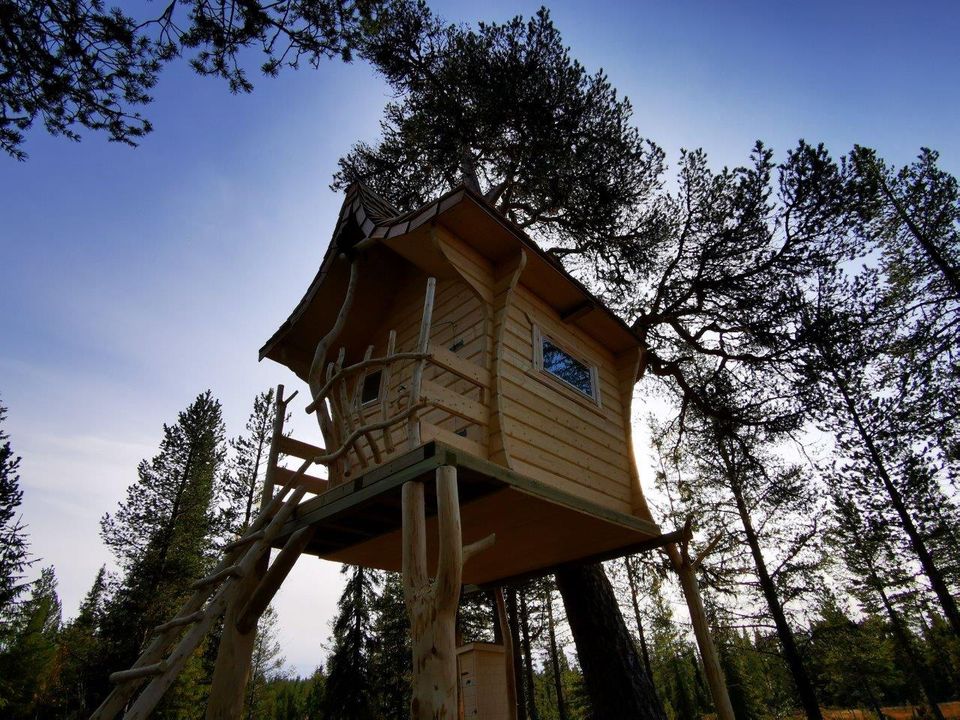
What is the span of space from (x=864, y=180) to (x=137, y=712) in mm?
12572

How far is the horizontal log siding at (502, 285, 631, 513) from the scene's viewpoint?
5.76m

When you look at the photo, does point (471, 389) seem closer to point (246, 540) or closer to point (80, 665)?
point (246, 540)

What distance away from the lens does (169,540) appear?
19.1 m

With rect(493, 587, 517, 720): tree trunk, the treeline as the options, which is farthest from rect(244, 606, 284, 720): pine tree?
rect(493, 587, 517, 720): tree trunk

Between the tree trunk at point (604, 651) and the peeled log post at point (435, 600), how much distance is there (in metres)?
4.68

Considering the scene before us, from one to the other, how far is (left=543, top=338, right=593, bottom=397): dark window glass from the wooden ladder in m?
3.26

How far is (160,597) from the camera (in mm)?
17688

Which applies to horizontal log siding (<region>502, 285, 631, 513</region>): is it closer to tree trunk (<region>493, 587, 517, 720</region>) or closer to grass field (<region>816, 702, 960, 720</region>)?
tree trunk (<region>493, 587, 517, 720</region>)

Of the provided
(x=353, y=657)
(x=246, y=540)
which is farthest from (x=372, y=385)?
(x=353, y=657)

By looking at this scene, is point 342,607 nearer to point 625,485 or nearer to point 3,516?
point 3,516

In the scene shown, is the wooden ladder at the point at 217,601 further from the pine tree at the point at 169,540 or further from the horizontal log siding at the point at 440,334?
the pine tree at the point at 169,540

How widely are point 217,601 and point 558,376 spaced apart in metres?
4.36

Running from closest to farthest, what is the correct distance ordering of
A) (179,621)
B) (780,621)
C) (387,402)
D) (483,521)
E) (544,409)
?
(179,621), (387,402), (483,521), (544,409), (780,621)

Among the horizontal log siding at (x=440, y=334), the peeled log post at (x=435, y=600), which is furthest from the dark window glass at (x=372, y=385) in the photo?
the peeled log post at (x=435, y=600)
